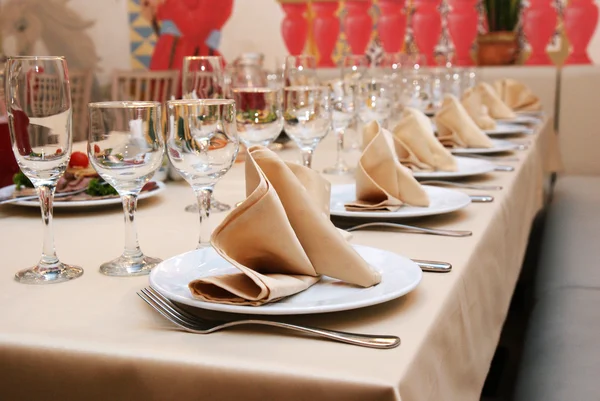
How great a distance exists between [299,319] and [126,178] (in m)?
0.27

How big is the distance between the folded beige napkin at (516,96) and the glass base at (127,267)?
2.47 meters

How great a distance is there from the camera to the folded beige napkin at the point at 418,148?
4.83 feet

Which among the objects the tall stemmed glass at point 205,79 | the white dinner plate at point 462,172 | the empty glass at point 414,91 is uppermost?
the tall stemmed glass at point 205,79

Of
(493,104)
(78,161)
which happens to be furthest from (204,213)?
(493,104)

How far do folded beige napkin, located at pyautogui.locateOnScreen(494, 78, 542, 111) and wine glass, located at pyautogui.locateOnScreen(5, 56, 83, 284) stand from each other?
2.50 meters

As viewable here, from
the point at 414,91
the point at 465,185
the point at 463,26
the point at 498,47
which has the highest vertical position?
the point at 463,26

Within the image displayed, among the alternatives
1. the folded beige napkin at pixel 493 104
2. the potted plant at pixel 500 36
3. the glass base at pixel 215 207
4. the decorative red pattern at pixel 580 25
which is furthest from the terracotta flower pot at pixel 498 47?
the glass base at pixel 215 207

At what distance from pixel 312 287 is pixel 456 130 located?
123cm

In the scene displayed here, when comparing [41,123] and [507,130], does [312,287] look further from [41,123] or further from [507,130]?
[507,130]

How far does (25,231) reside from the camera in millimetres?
1050

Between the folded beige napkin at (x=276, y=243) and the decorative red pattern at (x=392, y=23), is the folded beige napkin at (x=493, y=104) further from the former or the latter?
the folded beige napkin at (x=276, y=243)

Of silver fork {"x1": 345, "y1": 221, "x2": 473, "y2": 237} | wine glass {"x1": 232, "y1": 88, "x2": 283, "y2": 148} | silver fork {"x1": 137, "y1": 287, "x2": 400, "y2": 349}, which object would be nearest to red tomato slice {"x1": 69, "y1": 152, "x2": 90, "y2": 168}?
wine glass {"x1": 232, "y1": 88, "x2": 283, "y2": 148}

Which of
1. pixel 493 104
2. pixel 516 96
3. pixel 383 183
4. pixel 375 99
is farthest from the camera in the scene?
pixel 516 96

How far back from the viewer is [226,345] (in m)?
0.60
